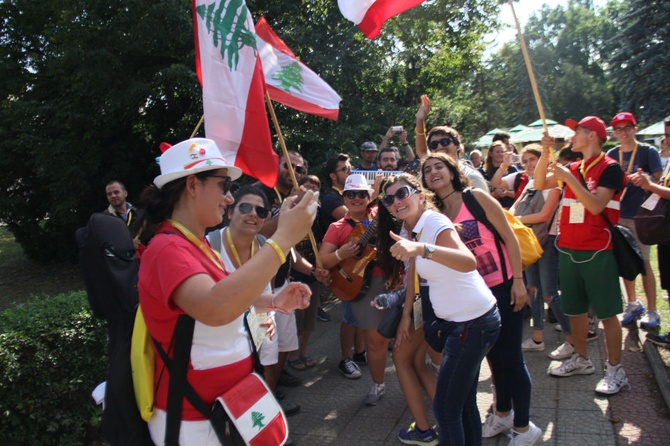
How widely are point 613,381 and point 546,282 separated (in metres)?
1.25

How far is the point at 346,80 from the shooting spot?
9.65 meters

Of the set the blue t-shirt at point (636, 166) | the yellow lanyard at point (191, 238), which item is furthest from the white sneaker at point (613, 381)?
the yellow lanyard at point (191, 238)

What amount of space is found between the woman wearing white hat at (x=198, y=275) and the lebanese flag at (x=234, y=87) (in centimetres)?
140

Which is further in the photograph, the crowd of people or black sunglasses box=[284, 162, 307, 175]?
black sunglasses box=[284, 162, 307, 175]

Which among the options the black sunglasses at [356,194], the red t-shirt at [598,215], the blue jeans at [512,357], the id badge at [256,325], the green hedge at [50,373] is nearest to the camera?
the id badge at [256,325]

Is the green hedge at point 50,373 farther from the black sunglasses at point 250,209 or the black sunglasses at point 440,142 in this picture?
the black sunglasses at point 440,142

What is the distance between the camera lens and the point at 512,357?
3.39m

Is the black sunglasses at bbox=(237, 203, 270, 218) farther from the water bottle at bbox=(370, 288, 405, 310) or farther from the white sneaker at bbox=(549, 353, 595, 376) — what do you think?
the white sneaker at bbox=(549, 353, 595, 376)

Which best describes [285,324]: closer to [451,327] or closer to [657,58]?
[451,327]

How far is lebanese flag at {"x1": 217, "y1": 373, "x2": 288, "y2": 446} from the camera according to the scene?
1.92 metres

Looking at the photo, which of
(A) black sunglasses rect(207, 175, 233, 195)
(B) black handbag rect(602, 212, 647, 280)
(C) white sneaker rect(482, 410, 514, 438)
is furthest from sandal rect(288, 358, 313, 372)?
Result: (A) black sunglasses rect(207, 175, 233, 195)

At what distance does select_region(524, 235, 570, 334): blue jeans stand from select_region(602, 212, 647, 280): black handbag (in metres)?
0.99

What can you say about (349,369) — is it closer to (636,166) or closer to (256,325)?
(256,325)

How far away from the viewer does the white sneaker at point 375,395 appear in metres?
4.50
